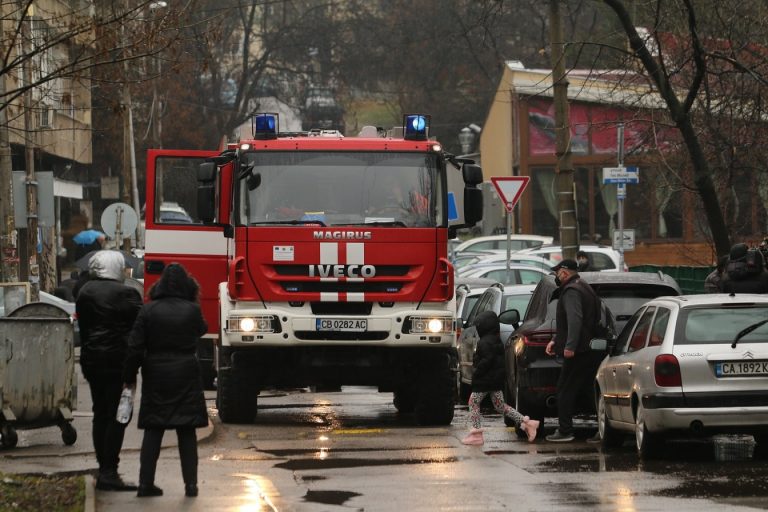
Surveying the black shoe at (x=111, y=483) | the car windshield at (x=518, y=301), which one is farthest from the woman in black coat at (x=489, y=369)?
the black shoe at (x=111, y=483)

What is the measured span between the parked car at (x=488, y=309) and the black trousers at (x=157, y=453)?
307 inches

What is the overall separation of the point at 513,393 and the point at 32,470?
18.4 ft

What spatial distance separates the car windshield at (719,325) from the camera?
12602 mm

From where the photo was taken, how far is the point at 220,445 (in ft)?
48.5

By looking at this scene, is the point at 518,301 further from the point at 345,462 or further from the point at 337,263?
the point at 345,462

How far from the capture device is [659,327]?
13.0 meters

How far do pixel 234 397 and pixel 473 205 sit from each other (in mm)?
3211

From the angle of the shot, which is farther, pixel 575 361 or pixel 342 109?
pixel 342 109

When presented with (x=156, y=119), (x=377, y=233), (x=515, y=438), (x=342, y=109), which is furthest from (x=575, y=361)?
(x=342, y=109)

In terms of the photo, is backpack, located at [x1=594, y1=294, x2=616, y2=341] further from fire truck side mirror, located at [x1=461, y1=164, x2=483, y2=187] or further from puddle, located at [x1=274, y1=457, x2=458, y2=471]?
puddle, located at [x1=274, y1=457, x2=458, y2=471]

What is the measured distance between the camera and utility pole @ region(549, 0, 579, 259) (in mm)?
24516

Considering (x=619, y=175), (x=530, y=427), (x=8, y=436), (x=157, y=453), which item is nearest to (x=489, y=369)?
(x=530, y=427)

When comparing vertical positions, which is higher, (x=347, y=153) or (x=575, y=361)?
(x=347, y=153)

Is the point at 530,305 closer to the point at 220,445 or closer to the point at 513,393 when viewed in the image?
the point at 513,393
